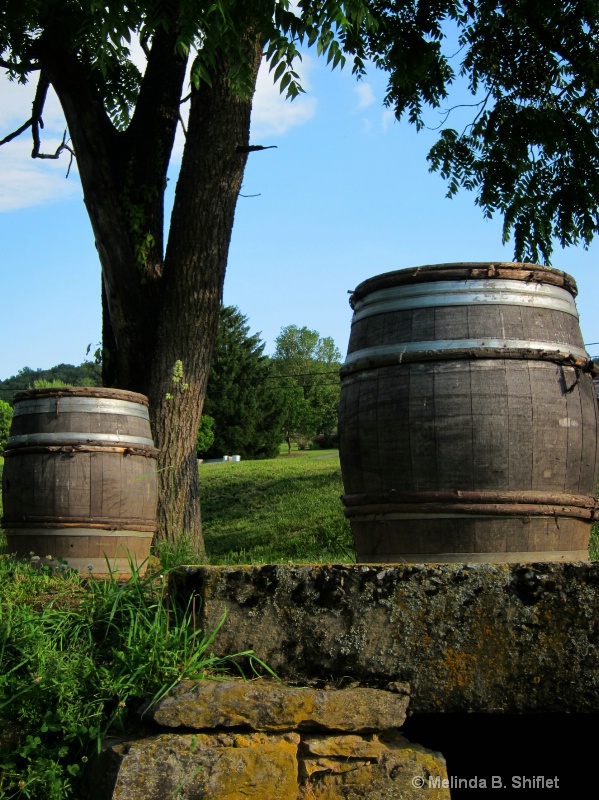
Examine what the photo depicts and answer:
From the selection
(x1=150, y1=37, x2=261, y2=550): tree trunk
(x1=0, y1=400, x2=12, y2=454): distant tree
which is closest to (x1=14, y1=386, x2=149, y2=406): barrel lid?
(x1=150, y1=37, x2=261, y2=550): tree trunk

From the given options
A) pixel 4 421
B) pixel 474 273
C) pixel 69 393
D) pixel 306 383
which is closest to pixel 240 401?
pixel 4 421

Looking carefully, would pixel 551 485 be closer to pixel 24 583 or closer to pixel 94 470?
pixel 24 583

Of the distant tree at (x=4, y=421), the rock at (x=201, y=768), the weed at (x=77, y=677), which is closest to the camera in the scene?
the rock at (x=201, y=768)

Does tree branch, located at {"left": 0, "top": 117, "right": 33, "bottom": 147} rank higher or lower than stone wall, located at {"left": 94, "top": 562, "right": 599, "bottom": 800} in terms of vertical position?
higher

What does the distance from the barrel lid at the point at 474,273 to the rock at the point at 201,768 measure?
209 cm

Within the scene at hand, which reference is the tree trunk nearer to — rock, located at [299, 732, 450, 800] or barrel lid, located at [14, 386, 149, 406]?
barrel lid, located at [14, 386, 149, 406]

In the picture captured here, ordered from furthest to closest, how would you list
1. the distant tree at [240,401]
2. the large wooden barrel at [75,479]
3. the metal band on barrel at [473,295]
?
the distant tree at [240,401], the large wooden barrel at [75,479], the metal band on barrel at [473,295]

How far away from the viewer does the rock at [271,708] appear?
8.26 ft

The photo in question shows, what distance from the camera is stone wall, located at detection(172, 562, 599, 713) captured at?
2.65 m

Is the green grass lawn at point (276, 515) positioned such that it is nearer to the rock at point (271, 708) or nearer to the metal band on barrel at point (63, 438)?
the metal band on barrel at point (63, 438)

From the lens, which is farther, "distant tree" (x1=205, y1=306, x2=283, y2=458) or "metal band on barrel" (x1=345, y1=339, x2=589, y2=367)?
"distant tree" (x1=205, y1=306, x2=283, y2=458)

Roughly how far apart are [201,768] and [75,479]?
3643 millimetres

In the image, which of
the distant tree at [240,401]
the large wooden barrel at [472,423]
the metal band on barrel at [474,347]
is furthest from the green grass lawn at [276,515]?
the distant tree at [240,401]

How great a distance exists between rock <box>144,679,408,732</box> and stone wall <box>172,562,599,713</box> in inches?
4.6
